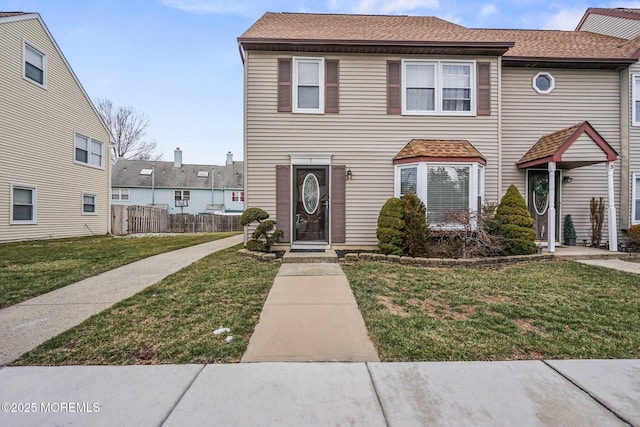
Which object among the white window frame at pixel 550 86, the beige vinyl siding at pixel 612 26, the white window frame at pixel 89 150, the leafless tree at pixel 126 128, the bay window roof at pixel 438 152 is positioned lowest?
the bay window roof at pixel 438 152

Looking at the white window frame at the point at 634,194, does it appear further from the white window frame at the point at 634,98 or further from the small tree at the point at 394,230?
the small tree at the point at 394,230

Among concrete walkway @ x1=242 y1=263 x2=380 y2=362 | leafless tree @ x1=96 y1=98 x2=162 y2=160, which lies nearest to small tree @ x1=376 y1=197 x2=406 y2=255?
concrete walkway @ x1=242 y1=263 x2=380 y2=362

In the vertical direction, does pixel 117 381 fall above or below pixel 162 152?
below

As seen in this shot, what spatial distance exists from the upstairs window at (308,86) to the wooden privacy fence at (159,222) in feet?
44.9

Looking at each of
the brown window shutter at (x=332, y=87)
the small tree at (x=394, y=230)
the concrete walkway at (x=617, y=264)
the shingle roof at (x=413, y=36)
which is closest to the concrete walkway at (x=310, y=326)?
the small tree at (x=394, y=230)

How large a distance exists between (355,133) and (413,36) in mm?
3163

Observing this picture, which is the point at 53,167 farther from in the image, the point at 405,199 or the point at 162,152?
the point at 162,152

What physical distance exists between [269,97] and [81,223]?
11.7 m

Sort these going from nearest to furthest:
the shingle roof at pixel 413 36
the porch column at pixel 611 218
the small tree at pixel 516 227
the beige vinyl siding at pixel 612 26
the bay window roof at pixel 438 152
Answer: the small tree at pixel 516 227, the bay window roof at pixel 438 152, the porch column at pixel 611 218, the shingle roof at pixel 413 36, the beige vinyl siding at pixel 612 26

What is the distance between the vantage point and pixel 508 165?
29.1 ft

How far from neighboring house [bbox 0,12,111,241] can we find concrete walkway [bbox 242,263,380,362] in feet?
38.9

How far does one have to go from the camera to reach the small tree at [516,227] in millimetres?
6996

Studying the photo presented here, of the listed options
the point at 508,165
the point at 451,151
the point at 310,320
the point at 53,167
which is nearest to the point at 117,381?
the point at 310,320

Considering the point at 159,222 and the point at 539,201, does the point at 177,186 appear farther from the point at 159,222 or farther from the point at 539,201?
the point at 539,201
